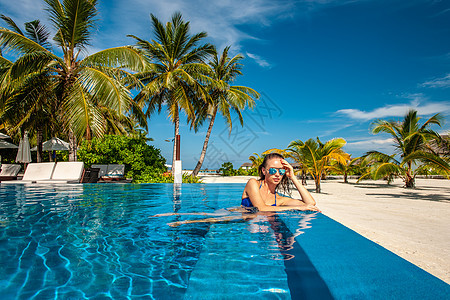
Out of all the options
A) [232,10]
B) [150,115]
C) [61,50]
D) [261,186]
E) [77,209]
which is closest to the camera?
[261,186]

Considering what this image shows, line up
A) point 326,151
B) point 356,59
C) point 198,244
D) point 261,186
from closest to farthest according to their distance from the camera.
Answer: point 198,244 < point 261,186 < point 326,151 < point 356,59

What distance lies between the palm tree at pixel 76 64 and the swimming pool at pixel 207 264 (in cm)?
702

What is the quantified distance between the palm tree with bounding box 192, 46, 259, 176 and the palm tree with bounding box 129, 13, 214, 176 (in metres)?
1.90

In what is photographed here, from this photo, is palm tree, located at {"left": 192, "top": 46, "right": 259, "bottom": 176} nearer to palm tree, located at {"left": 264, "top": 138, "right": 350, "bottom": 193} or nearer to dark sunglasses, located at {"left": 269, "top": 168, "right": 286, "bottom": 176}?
palm tree, located at {"left": 264, "top": 138, "right": 350, "bottom": 193}

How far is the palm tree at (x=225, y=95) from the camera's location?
1747 centimetres

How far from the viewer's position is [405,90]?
2762cm

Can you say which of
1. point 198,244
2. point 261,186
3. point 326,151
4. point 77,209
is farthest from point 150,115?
point 198,244

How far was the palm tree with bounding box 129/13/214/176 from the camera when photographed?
48.4ft

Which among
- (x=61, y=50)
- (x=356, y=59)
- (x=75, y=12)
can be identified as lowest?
(x=61, y=50)

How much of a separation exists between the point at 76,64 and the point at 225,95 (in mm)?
10197

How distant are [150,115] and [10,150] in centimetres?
1320

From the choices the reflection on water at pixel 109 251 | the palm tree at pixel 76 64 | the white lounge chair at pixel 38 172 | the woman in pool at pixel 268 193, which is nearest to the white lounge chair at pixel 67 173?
the white lounge chair at pixel 38 172

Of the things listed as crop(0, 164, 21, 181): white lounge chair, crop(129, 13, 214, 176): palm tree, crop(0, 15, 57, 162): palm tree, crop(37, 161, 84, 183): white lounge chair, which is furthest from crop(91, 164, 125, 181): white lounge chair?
crop(0, 164, 21, 181): white lounge chair

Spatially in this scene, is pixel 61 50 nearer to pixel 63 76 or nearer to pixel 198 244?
pixel 63 76
